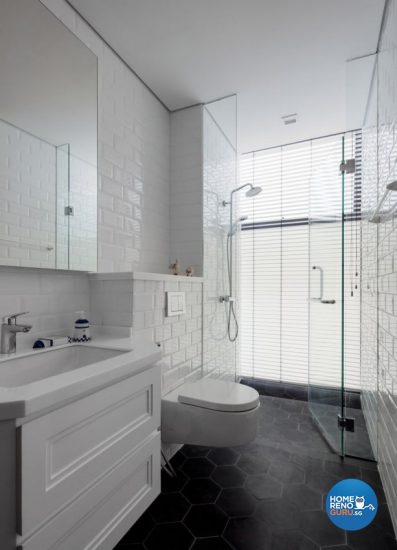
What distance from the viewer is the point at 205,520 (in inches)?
53.6

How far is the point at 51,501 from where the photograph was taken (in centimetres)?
77

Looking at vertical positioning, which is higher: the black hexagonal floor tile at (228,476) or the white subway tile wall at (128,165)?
the white subway tile wall at (128,165)

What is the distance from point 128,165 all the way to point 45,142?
2.10 feet

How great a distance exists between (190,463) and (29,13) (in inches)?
96.8

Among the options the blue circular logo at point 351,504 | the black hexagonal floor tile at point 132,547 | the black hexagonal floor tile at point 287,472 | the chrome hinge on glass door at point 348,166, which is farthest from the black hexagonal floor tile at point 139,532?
the chrome hinge on glass door at point 348,166

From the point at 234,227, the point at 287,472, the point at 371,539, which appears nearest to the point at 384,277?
the point at 371,539

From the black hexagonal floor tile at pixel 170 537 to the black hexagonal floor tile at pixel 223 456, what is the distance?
53 cm

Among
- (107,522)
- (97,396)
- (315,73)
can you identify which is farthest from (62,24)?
(107,522)

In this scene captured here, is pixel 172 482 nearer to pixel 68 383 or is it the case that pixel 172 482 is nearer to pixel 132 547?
pixel 132 547

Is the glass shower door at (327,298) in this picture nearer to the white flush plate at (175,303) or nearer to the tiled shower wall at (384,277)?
the tiled shower wall at (384,277)

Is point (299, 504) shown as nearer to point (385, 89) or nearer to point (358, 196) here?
point (358, 196)

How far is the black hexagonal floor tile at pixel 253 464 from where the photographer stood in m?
1.74

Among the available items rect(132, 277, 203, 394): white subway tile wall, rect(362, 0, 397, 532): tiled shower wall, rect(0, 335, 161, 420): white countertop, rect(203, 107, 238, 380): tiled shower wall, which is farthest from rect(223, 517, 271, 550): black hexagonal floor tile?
rect(203, 107, 238, 380): tiled shower wall

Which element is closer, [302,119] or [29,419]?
[29,419]
